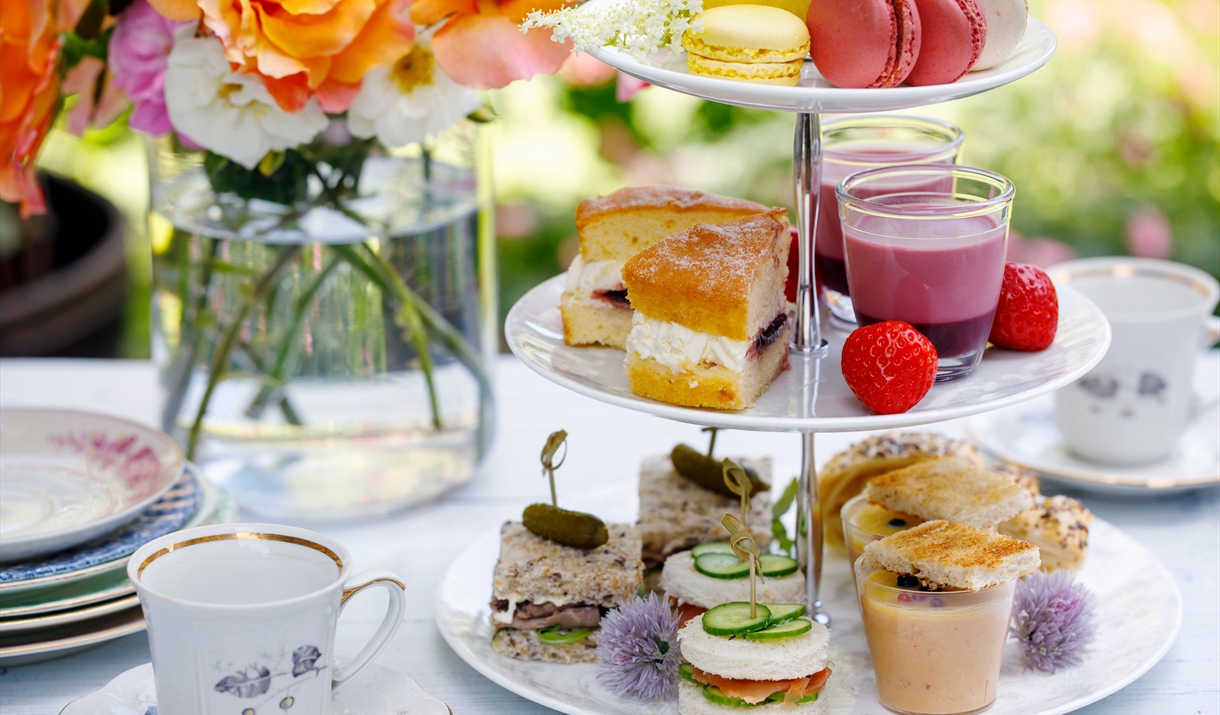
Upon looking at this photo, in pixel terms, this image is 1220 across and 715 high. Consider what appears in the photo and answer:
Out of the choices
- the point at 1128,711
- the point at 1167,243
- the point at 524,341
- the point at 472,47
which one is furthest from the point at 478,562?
the point at 1167,243

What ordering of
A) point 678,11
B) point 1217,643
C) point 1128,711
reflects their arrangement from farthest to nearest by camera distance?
point 1217,643
point 1128,711
point 678,11

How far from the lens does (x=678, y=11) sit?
105cm

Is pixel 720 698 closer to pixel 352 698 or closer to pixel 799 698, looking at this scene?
pixel 799 698

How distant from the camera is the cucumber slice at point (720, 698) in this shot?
3.58 ft

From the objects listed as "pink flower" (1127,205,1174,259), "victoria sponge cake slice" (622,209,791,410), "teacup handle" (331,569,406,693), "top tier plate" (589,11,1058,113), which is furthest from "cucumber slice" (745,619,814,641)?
"pink flower" (1127,205,1174,259)

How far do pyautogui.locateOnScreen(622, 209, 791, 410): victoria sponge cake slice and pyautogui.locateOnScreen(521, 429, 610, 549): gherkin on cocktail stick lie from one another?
0.19 m

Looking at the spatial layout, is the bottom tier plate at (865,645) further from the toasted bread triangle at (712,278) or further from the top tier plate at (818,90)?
the top tier plate at (818,90)

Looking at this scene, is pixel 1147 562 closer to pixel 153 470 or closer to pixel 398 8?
pixel 398 8

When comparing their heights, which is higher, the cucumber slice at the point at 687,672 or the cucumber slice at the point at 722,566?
the cucumber slice at the point at 722,566

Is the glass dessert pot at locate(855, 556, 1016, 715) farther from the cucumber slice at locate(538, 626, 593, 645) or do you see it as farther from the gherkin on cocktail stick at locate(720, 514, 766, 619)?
the cucumber slice at locate(538, 626, 593, 645)

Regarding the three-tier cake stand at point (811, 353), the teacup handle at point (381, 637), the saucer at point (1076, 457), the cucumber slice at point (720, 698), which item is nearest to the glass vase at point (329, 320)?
the three-tier cake stand at point (811, 353)

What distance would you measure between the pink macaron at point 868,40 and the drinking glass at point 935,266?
0.14 metres

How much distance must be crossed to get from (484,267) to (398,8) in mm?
431

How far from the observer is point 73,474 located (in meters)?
1.40
